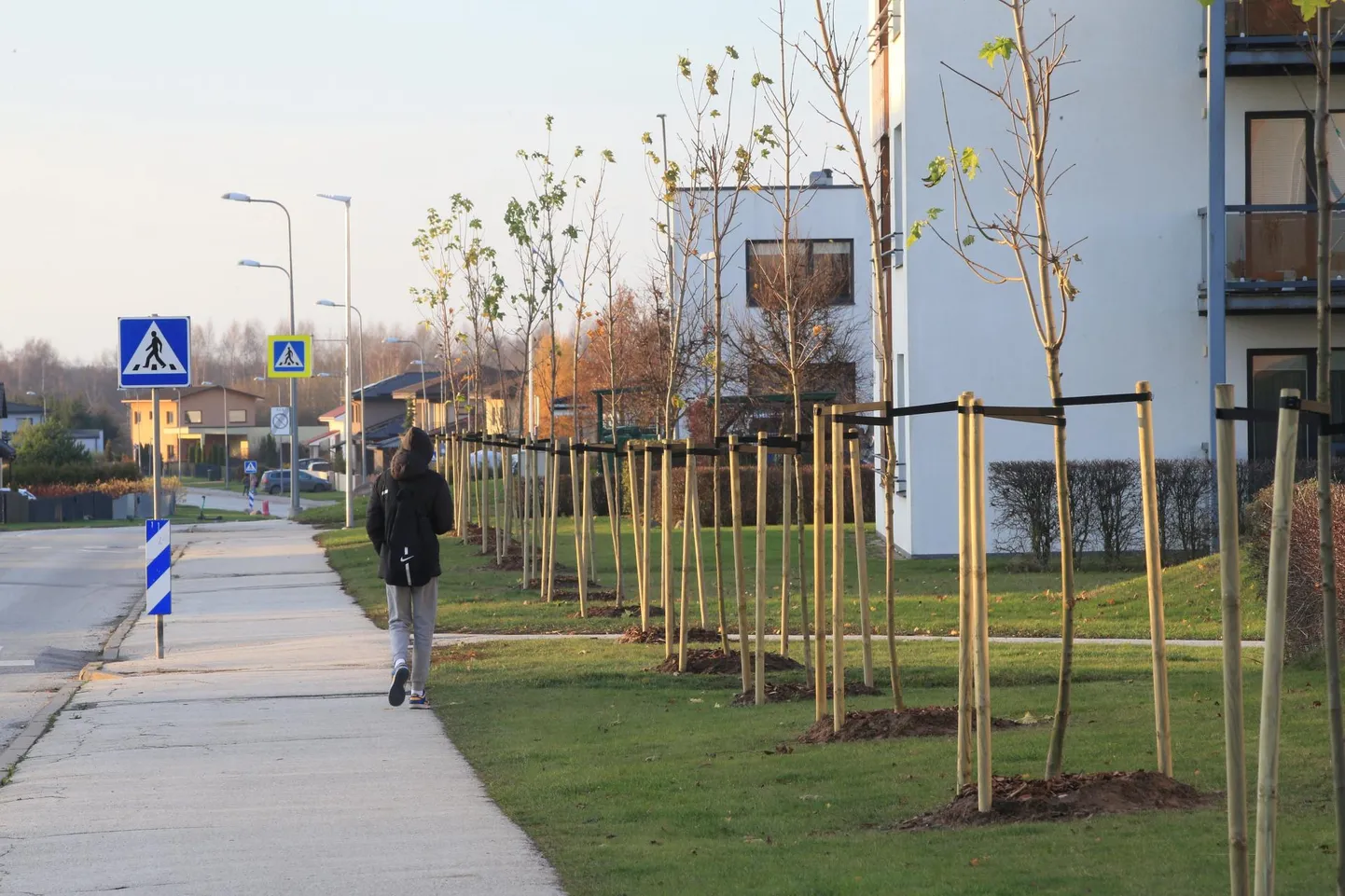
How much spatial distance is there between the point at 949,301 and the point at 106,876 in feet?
61.6

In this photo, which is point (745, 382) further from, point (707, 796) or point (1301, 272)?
point (707, 796)

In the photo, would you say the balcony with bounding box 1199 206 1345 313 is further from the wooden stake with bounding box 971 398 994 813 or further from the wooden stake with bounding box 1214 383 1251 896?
the wooden stake with bounding box 1214 383 1251 896

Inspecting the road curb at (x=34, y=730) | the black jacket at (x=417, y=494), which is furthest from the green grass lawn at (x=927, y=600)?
the black jacket at (x=417, y=494)

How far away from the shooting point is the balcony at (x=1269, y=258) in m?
21.2

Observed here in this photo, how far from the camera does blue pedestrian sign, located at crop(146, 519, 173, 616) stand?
47.7 ft

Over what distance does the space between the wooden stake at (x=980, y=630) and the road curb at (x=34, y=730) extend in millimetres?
5437

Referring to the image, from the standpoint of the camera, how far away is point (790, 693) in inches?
418

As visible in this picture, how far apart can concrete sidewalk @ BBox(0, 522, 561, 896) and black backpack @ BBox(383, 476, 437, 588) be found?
3.04 ft

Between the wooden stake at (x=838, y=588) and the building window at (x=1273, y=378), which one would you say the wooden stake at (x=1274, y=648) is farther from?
the building window at (x=1273, y=378)

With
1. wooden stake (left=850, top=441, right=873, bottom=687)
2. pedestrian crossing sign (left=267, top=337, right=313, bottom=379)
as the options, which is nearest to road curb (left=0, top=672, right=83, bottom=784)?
wooden stake (left=850, top=441, right=873, bottom=687)

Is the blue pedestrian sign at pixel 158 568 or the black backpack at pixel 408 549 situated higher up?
the black backpack at pixel 408 549

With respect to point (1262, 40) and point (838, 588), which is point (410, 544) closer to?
point (838, 588)

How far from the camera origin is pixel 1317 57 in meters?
4.67

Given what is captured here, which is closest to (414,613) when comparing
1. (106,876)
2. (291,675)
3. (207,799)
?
(291,675)
